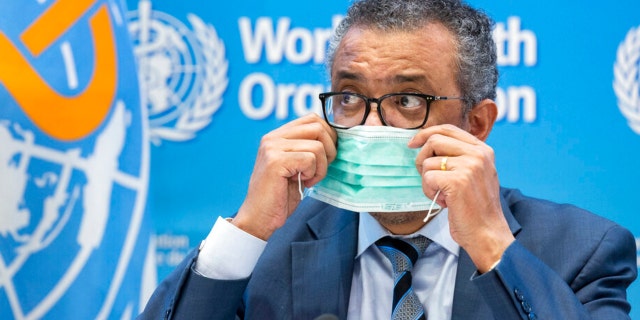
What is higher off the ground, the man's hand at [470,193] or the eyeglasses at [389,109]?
the eyeglasses at [389,109]

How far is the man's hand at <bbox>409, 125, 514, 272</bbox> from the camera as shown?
2.02m

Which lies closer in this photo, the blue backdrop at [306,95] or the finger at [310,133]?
the finger at [310,133]

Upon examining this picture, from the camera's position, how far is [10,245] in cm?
221

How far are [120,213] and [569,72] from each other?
6.78ft

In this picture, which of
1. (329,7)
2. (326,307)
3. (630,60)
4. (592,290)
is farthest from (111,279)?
(630,60)

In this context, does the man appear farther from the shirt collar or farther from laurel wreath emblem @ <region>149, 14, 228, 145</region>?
laurel wreath emblem @ <region>149, 14, 228, 145</region>

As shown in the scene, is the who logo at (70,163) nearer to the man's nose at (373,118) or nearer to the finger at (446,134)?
the man's nose at (373,118)

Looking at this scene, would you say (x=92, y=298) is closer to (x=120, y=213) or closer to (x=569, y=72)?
(x=120, y=213)

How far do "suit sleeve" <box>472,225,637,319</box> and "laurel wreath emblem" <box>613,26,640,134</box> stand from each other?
152cm

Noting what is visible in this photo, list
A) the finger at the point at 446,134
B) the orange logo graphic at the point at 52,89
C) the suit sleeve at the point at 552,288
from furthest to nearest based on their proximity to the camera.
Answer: the orange logo graphic at the point at 52,89 → the finger at the point at 446,134 → the suit sleeve at the point at 552,288

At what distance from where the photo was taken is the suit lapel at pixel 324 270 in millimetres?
2346

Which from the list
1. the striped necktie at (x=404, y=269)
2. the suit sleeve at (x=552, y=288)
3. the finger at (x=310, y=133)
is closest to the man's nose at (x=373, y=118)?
the finger at (x=310, y=133)


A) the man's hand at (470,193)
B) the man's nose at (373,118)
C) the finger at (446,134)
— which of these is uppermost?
the man's nose at (373,118)

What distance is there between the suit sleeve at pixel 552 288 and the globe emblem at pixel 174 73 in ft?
7.13
